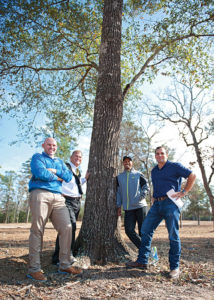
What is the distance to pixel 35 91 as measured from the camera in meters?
8.76

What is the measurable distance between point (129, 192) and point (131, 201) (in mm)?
193

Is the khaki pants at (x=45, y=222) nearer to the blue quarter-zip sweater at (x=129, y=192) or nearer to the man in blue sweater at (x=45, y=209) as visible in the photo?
the man in blue sweater at (x=45, y=209)

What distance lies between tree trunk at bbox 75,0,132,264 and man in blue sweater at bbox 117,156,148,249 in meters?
0.20

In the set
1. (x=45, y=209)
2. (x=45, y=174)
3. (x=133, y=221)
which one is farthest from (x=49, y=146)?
(x=133, y=221)

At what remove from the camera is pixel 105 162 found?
4.73m

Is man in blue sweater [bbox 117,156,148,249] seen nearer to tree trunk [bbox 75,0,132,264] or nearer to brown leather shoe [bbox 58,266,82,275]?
tree trunk [bbox 75,0,132,264]

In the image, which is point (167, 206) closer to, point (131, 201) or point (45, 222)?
point (131, 201)

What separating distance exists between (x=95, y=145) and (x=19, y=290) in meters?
2.90

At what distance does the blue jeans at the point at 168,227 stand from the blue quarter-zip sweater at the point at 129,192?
543 mm

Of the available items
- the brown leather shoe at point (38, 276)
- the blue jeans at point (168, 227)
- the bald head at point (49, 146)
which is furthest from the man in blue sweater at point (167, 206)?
the bald head at point (49, 146)

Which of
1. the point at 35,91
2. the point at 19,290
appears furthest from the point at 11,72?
the point at 19,290

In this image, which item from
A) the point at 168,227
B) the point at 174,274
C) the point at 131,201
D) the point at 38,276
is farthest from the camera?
the point at 131,201

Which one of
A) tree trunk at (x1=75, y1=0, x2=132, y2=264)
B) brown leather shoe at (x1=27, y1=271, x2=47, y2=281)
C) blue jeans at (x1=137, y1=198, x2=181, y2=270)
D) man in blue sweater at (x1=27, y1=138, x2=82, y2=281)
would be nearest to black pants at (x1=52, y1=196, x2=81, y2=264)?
tree trunk at (x1=75, y1=0, x2=132, y2=264)

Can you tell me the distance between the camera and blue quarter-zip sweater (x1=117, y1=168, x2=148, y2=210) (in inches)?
185
